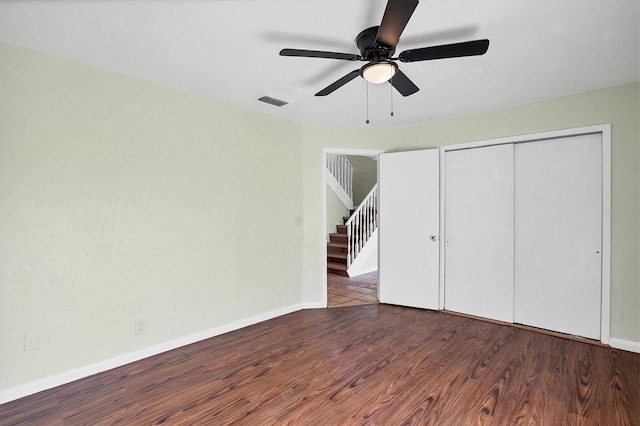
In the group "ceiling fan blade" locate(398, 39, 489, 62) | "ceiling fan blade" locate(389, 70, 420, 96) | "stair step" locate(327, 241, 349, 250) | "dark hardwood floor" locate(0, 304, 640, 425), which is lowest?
"dark hardwood floor" locate(0, 304, 640, 425)

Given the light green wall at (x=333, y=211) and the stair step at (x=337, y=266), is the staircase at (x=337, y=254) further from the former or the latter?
the light green wall at (x=333, y=211)

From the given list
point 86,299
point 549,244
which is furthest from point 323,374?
point 549,244

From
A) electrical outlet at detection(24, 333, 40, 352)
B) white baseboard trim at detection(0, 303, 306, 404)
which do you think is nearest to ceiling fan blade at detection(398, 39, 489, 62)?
white baseboard trim at detection(0, 303, 306, 404)

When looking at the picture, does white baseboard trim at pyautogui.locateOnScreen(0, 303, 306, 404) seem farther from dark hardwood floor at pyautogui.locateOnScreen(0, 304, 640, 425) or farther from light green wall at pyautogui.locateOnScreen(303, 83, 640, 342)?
light green wall at pyautogui.locateOnScreen(303, 83, 640, 342)

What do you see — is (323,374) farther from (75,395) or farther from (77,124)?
Answer: (77,124)

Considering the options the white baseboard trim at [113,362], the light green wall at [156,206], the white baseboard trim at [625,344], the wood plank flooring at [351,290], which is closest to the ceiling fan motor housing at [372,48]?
the light green wall at [156,206]

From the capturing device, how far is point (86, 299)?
8.18 feet

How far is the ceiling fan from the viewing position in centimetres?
153

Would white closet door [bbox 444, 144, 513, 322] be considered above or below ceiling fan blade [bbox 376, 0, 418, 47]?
below

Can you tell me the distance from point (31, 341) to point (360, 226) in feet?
16.1

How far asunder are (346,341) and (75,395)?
2177 mm

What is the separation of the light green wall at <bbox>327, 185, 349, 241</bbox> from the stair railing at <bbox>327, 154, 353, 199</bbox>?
408 millimetres

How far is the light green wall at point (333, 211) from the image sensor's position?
691cm

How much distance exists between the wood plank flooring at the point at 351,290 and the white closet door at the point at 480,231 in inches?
45.2
